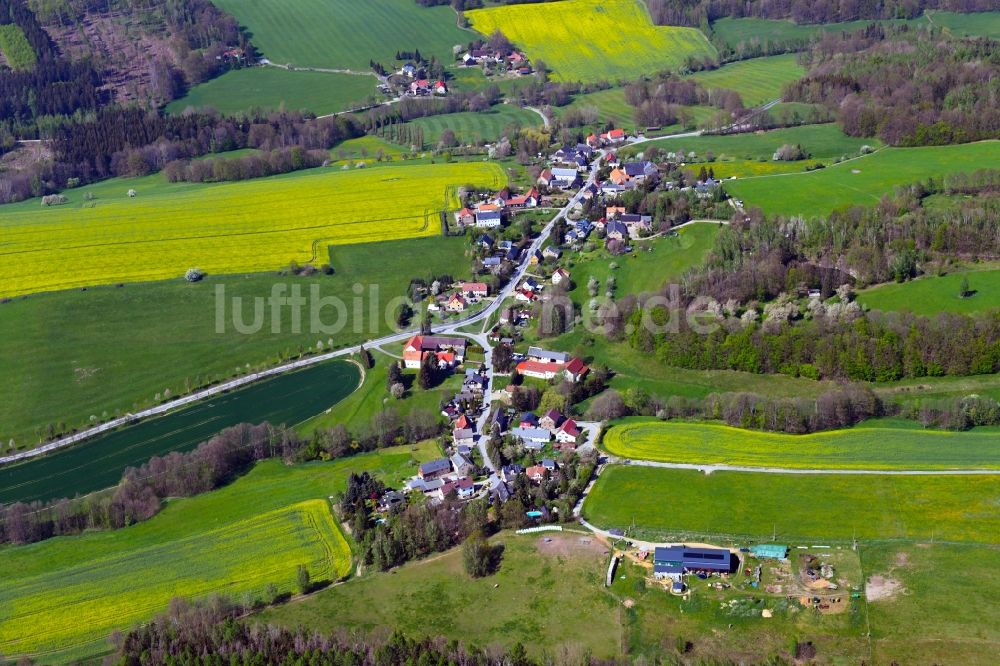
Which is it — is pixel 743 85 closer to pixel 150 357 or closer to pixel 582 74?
pixel 582 74

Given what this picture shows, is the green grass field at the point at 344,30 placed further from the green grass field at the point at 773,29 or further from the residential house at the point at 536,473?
the residential house at the point at 536,473

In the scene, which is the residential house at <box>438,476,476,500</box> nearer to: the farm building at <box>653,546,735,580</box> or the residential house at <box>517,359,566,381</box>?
the farm building at <box>653,546,735,580</box>

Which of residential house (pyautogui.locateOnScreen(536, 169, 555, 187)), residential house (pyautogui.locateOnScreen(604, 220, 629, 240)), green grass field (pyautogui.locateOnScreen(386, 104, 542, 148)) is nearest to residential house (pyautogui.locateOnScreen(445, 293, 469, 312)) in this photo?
residential house (pyautogui.locateOnScreen(604, 220, 629, 240))

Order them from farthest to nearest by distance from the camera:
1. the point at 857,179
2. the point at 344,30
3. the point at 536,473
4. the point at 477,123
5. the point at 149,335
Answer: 1. the point at 344,30
2. the point at 477,123
3. the point at 857,179
4. the point at 149,335
5. the point at 536,473

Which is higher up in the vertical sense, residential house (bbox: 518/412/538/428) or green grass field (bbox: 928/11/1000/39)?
green grass field (bbox: 928/11/1000/39)

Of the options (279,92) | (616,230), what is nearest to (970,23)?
(616,230)

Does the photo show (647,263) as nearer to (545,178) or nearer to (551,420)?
(545,178)

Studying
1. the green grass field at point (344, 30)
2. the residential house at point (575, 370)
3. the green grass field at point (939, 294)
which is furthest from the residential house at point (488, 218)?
the green grass field at point (344, 30)
